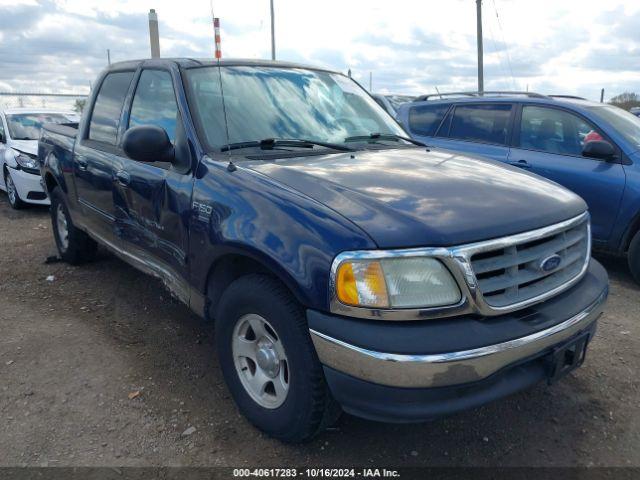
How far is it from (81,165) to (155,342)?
1.67 metres

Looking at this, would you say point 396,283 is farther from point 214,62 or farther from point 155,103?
point 155,103

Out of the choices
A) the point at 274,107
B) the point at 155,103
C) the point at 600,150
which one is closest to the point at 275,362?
the point at 274,107

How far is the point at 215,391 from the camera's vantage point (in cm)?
322

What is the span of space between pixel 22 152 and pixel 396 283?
8135mm

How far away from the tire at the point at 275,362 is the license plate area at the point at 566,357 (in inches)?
38.0

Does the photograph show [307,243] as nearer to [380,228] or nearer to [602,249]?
[380,228]

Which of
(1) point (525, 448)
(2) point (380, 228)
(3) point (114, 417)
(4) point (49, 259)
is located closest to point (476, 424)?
(1) point (525, 448)

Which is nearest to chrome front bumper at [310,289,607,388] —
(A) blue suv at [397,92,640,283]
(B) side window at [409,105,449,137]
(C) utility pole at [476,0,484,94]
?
(A) blue suv at [397,92,640,283]

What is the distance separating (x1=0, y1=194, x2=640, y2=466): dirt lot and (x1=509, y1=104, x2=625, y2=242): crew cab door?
127 centimetres

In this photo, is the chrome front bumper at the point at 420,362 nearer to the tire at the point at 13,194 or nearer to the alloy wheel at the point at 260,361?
the alloy wheel at the point at 260,361

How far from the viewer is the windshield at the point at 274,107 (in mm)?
3184

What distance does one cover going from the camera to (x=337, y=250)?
2182 millimetres

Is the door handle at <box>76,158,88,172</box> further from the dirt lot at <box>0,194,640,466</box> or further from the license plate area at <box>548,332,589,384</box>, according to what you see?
the license plate area at <box>548,332,589,384</box>

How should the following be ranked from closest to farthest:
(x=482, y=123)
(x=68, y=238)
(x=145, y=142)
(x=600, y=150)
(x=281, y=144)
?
(x=145, y=142), (x=281, y=144), (x=600, y=150), (x=68, y=238), (x=482, y=123)
